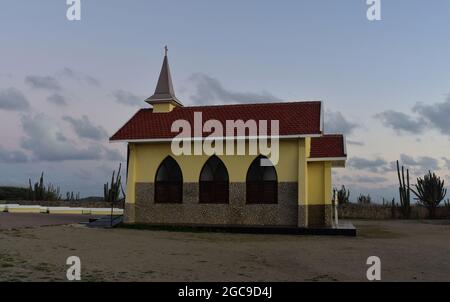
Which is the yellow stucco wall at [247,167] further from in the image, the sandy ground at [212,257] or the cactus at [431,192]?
the cactus at [431,192]

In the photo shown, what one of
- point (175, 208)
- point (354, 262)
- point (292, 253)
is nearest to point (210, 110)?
point (175, 208)

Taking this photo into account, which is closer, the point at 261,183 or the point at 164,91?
the point at 261,183

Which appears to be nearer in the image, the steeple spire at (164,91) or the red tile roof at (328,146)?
the red tile roof at (328,146)

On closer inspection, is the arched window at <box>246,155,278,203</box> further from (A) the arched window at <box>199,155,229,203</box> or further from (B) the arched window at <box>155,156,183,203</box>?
(B) the arched window at <box>155,156,183,203</box>

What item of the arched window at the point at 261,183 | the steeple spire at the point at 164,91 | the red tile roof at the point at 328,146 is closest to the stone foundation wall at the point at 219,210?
the arched window at the point at 261,183

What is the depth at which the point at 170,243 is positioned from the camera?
14.7m

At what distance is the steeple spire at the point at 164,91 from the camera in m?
23.0

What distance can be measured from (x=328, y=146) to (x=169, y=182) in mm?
7210

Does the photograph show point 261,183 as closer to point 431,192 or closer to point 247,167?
point 247,167

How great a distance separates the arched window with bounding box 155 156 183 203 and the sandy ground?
3588 millimetres

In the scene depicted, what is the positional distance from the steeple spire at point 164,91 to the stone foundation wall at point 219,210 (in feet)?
14.5

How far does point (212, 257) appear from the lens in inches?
A: 465

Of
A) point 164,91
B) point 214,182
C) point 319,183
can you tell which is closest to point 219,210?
point 214,182
